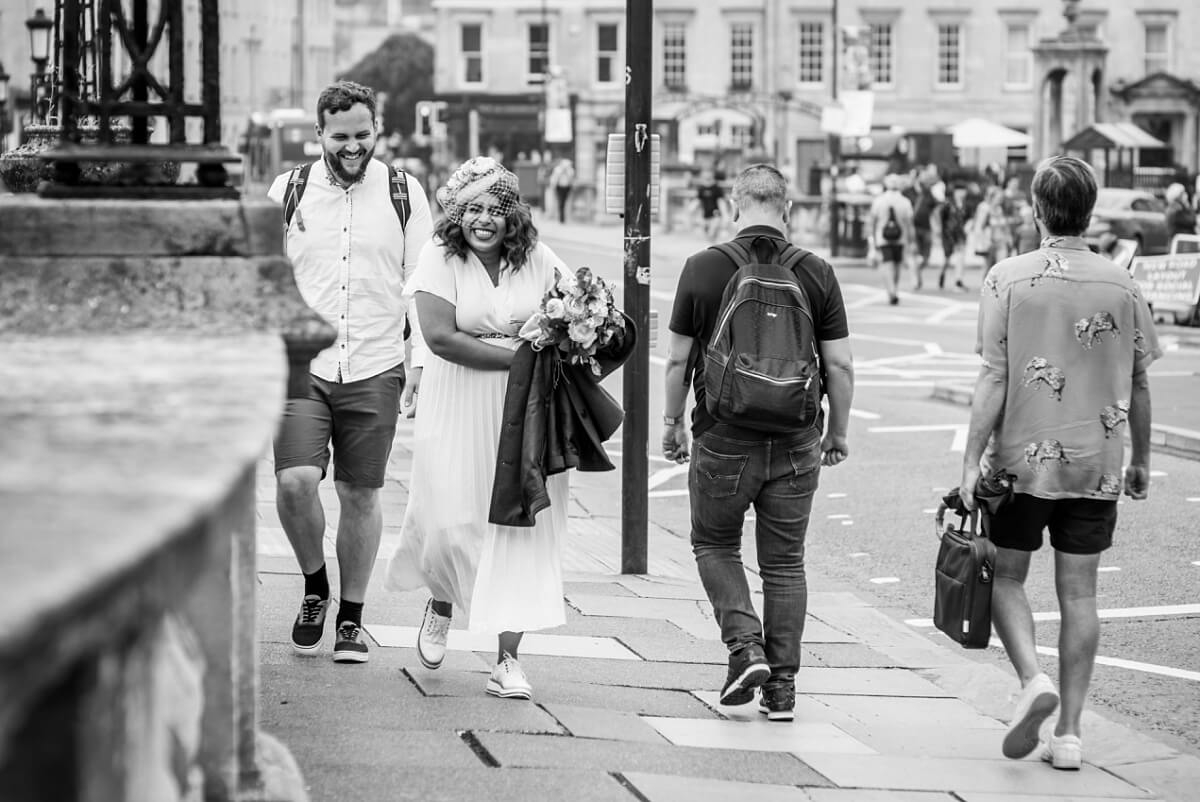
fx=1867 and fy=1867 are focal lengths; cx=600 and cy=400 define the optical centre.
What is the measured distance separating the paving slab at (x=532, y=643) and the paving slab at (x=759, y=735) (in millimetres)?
898

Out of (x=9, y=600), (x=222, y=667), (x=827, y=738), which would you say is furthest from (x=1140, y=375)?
(x=9, y=600)

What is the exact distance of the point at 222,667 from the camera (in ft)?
10.0

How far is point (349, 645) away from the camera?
6.35 m

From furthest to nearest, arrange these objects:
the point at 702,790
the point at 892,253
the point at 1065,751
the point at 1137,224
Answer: the point at 1137,224 → the point at 892,253 → the point at 1065,751 → the point at 702,790

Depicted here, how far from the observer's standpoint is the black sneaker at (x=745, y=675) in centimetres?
596

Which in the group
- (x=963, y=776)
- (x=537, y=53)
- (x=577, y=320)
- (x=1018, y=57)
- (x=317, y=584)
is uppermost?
(x=537, y=53)

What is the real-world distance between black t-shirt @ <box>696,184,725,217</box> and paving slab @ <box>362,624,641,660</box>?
125 feet

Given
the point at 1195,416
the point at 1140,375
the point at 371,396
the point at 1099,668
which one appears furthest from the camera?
the point at 1195,416

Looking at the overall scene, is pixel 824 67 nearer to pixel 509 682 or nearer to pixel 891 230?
pixel 891 230

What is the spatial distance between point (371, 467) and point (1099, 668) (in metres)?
2.97

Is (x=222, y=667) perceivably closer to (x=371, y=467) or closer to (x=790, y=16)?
(x=371, y=467)

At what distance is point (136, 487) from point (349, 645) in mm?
4482

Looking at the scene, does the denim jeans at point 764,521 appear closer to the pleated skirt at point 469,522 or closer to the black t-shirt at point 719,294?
the black t-shirt at point 719,294

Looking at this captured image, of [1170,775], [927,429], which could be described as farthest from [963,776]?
[927,429]
